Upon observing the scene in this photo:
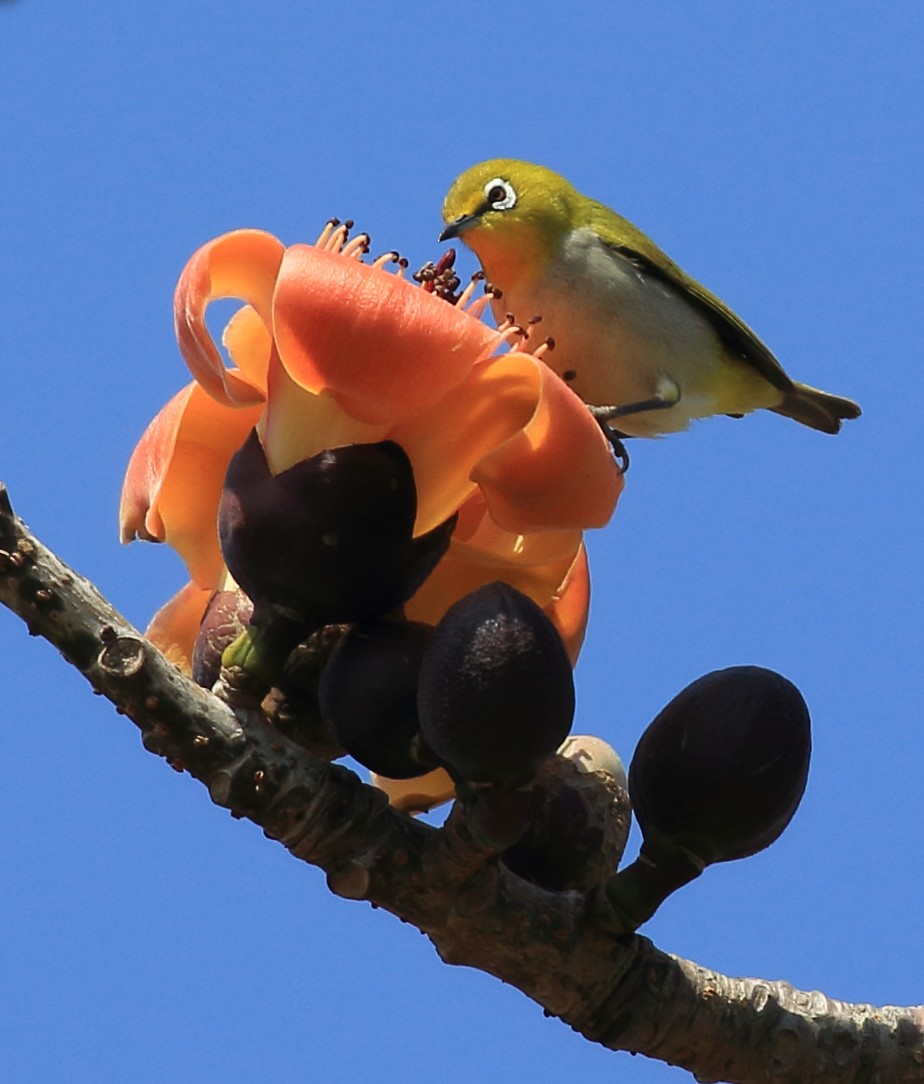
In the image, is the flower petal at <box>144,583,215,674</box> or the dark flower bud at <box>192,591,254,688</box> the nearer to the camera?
the dark flower bud at <box>192,591,254,688</box>

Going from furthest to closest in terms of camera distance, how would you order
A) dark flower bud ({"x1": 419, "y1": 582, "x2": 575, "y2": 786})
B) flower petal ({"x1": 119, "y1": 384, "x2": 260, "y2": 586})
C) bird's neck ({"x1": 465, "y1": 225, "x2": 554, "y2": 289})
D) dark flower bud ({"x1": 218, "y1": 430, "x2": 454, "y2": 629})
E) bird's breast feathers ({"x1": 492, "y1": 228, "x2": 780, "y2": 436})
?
bird's neck ({"x1": 465, "y1": 225, "x2": 554, "y2": 289}) < bird's breast feathers ({"x1": 492, "y1": 228, "x2": 780, "y2": 436}) < flower petal ({"x1": 119, "y1": 384, "x2": 260, "y2": 586}) < dark flower bud ({"x1": 218, "y1": 430, "x2": 454, "y2": 629}) < dark flower bud ({"x1": 419, "y1": 582, "x2": 575, "y2": 786})

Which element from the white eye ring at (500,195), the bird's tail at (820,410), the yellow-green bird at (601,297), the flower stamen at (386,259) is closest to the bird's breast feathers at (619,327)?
the yellow-green bird at (601,297)

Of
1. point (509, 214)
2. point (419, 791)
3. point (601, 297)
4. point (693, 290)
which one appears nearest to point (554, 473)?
point (419, 791)

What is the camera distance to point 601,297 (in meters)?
6.77

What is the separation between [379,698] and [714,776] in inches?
16.4

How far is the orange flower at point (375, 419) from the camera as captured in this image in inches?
71.5

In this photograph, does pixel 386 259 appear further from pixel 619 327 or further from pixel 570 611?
pixel 619 327

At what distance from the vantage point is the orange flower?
5.96ft

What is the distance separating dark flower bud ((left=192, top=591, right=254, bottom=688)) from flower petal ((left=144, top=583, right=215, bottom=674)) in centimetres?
23

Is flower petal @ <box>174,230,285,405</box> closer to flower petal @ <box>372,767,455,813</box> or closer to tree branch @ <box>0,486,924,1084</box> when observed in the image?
tree branch @ <box>0,486,924,1084</box>

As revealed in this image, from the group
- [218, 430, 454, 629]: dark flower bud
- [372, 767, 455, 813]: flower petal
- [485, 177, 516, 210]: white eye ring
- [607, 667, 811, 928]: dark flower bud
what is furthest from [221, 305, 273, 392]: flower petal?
[485, 177, 516, 210]: white eye ring

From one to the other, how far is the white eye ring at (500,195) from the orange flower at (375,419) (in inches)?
182

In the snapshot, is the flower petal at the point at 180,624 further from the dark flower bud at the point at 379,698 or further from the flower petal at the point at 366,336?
the flower petal at the point at 366,336

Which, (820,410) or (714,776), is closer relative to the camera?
(714,776)
